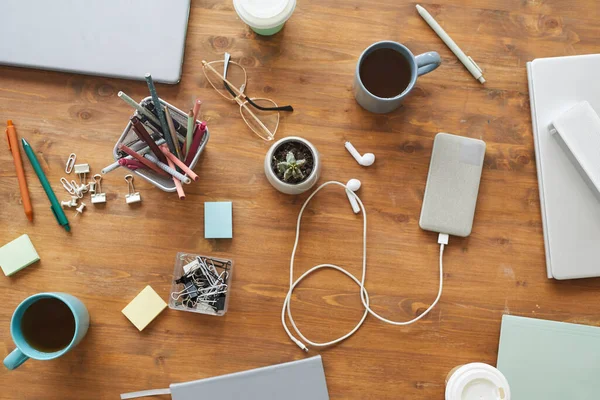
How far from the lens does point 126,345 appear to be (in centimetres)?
82

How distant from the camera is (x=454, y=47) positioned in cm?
86

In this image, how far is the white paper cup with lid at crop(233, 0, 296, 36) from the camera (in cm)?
80

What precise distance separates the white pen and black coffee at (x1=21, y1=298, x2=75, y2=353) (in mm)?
769

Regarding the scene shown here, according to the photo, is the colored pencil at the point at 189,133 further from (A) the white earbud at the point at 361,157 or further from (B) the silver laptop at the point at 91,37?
(A) the white earbud at the point at 361,157

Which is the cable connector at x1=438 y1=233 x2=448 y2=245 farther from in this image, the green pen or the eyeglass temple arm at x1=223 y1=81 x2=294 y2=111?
the green pen

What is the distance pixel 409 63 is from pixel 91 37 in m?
0.53

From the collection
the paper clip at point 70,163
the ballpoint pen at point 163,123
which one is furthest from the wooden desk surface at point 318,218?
the ballpoint pen at point 163,123

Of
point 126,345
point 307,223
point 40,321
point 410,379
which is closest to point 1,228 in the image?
point 40,321

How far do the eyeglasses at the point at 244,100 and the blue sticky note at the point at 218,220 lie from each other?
5.4 inches

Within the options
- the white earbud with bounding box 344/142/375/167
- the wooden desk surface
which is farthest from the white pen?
the white earbud with bounding box 344/142/375/167

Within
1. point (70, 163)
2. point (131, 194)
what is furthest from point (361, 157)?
point (70, 163)

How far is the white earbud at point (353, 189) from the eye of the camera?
83cm

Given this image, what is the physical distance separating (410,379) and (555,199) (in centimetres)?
39

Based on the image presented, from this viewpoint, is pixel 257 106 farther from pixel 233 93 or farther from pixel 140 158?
pixel 140 158
